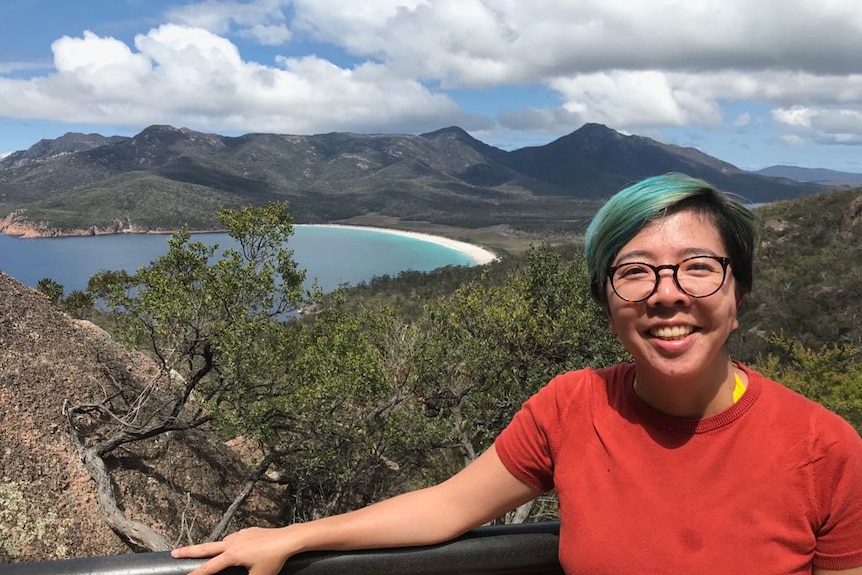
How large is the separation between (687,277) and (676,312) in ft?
0.26

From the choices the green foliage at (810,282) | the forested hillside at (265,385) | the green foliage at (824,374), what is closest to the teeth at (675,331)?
the forested hillside at (265,385)

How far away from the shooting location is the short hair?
135 cm

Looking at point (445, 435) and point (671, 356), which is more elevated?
point (671, 356)

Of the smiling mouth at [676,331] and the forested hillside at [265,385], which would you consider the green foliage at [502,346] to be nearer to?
the forested hillside at [265,385]

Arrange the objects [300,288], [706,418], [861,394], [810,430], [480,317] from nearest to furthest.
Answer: [810,430] < [706,418] < [300,288] < [480,317] < [861,394]

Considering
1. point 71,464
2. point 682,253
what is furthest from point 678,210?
point 71,464

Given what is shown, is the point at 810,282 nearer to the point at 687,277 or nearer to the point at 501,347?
the point at 501,347

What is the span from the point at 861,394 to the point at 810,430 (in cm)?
1745

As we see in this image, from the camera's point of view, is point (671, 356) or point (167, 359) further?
point (167, 359)

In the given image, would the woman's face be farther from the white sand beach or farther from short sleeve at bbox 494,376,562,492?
the white sand beach

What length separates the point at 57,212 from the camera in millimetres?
120938

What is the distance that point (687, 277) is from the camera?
1327 mm

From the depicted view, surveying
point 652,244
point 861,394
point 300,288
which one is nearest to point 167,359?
point 300,288

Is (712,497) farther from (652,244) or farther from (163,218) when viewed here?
(163,218)
